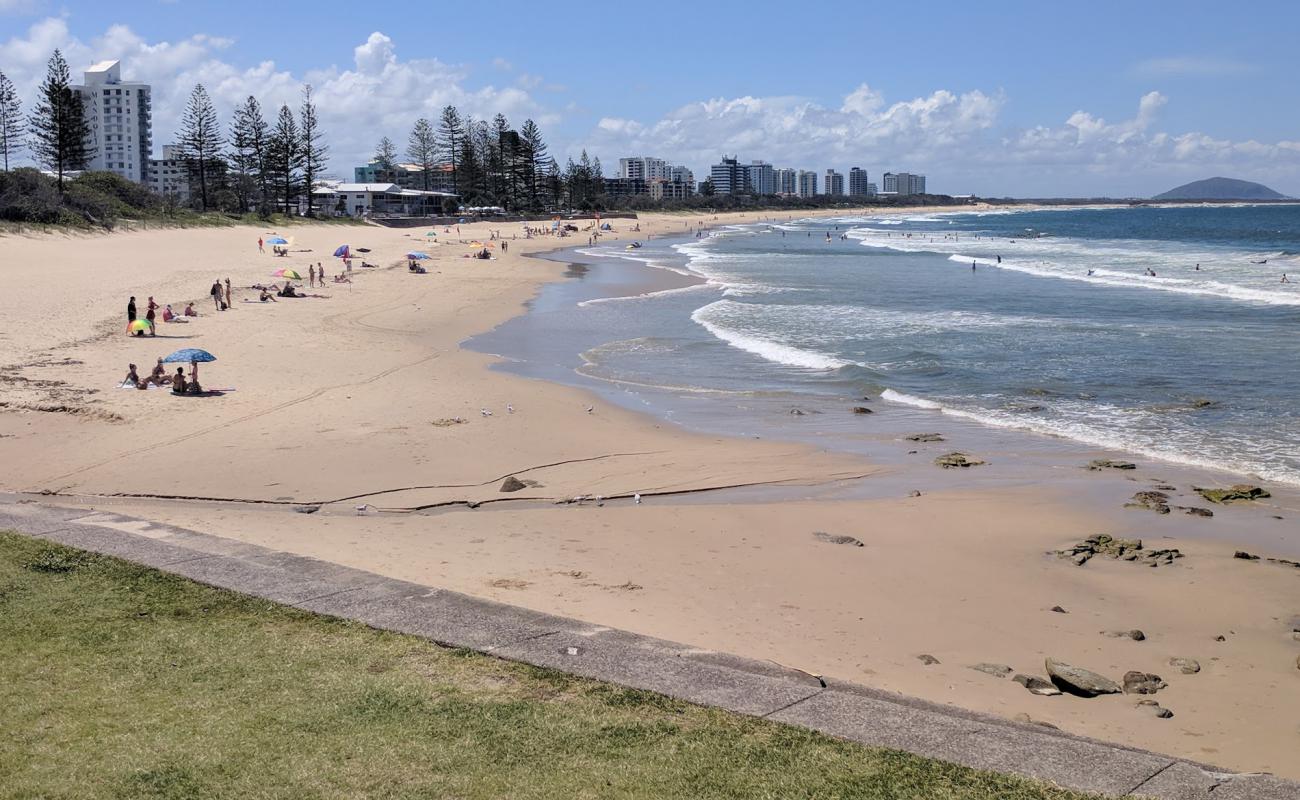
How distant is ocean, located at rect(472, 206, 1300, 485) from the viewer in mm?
16781

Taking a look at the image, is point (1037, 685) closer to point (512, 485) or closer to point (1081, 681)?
point (1081, 681)

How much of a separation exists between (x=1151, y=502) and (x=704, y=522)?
204 inches

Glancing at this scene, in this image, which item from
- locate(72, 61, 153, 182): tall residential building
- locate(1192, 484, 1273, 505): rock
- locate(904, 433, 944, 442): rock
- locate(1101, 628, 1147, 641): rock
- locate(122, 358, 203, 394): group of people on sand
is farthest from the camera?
locate(72, 61, 153, 182): tall residential building

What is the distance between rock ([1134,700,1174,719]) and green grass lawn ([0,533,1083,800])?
256 centimetres

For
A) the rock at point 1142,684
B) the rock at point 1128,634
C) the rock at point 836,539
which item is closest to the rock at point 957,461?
the rock at point 836,539

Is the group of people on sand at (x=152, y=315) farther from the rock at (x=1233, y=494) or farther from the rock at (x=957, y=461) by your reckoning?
the rock at (x=1233, y=494)

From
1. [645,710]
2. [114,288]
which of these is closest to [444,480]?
[645,710]

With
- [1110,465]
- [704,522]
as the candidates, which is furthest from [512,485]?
[1110,465]

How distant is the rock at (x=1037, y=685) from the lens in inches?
289

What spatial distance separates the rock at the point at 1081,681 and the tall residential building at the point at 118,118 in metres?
148

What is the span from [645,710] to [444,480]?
783cm

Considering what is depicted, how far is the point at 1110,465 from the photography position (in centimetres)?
1389

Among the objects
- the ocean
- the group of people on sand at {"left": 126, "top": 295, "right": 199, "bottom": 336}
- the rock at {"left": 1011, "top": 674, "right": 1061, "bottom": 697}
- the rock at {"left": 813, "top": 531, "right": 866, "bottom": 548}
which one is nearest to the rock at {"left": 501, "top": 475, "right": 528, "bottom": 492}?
the rock at {"left": 813, "top": 531, "right": 866, "bottom": 548}

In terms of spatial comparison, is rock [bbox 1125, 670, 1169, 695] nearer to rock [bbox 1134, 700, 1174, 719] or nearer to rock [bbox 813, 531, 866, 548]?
rock [bbox 1134, 700, 1174, 719]
